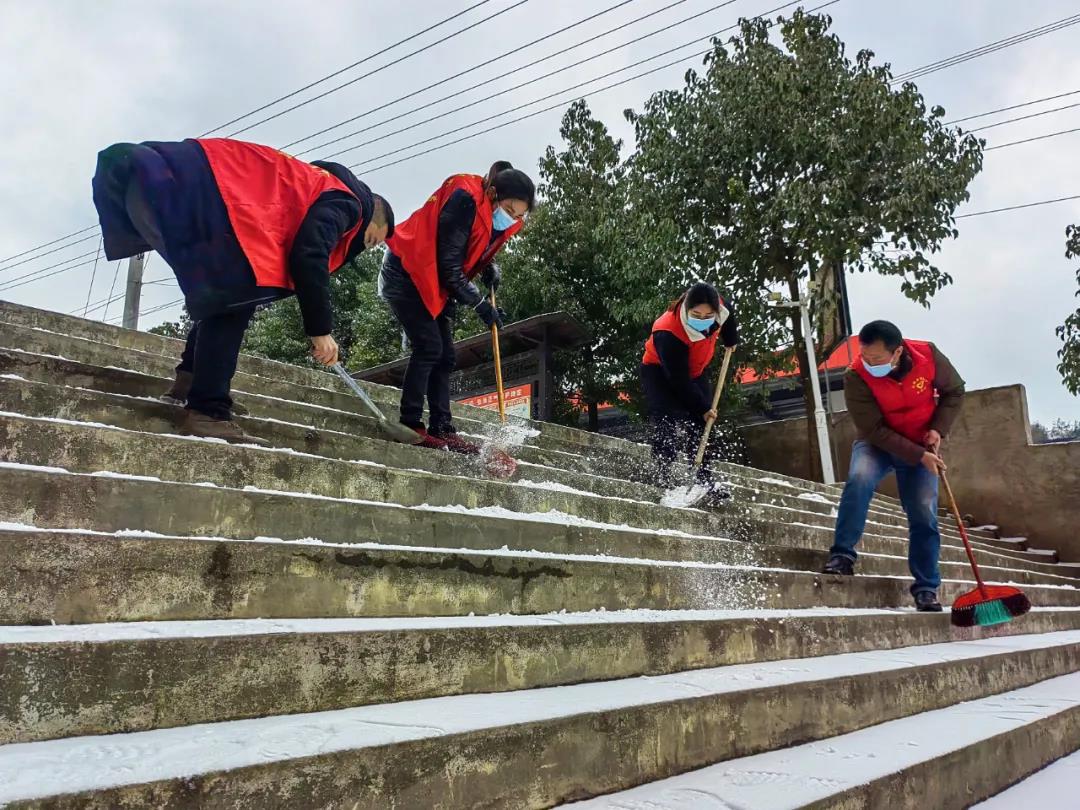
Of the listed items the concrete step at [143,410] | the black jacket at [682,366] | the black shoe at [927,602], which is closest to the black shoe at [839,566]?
the black shoe at [927,602]

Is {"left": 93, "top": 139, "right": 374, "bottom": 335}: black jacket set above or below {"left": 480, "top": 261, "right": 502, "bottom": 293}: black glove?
below

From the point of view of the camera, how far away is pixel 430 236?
383cm

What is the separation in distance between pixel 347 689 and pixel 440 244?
2723 millimetres

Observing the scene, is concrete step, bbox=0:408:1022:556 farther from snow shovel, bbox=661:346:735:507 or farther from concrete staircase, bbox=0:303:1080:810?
snow shovel, bbox=661:346:735:507

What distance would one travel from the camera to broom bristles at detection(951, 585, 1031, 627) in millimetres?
3545

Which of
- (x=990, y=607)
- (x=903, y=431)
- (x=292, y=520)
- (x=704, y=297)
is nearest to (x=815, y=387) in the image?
(x=704, y=297)

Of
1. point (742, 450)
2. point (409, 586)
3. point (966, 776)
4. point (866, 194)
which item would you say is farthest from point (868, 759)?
point (866, 194)

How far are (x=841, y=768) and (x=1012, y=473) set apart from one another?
9.81 m

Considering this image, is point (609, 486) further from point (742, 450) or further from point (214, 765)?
point (742, 450)

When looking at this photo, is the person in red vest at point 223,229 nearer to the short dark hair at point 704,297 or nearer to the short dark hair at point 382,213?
the short dark hair at point 382,213

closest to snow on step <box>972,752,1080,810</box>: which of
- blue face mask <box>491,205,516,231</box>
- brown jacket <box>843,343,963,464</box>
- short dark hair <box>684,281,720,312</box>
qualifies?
brown jacket <box>843,343,963,464</box>

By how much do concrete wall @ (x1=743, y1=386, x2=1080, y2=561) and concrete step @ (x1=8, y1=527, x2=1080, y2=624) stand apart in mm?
9089

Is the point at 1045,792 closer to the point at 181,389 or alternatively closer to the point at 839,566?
the point at 839,566

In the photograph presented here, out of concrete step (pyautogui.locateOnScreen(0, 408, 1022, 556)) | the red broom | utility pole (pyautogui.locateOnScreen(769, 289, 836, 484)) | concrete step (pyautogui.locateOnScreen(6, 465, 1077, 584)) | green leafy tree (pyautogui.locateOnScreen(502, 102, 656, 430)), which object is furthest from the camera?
green leafy tree (pyautogui.locateOnScreen(502, 102, 656, 430))
